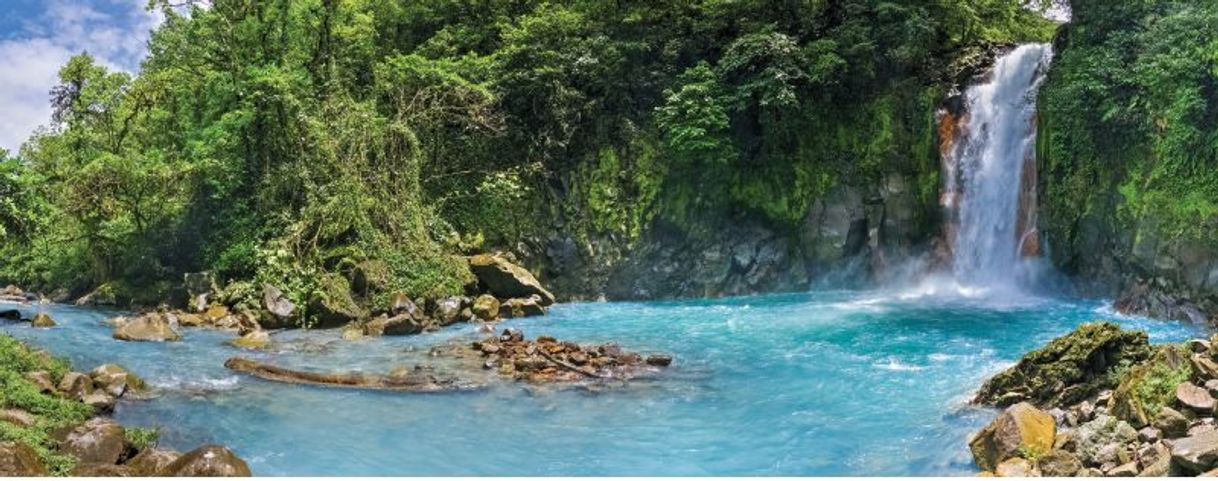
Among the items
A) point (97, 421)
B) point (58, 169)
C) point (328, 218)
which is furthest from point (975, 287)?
point (58, 169)

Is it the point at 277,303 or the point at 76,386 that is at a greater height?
the point at 277,303

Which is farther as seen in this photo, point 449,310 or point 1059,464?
point 449,310

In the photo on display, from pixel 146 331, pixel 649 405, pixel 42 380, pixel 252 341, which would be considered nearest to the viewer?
pixel 42 380

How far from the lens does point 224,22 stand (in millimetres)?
27156

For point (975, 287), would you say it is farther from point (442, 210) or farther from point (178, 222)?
point (178, 222)

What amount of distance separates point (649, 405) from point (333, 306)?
11.6m

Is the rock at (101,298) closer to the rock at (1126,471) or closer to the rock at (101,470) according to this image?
the rock at (101,470)

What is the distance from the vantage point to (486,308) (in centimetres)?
2227

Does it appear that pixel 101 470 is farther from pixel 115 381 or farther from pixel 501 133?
pixel 501 133

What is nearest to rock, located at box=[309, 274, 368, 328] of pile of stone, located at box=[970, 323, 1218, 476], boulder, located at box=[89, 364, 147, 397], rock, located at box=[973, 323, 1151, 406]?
boulder, located at box=[89, 364, 147, 397]

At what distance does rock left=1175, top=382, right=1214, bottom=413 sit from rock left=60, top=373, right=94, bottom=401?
1397 cm

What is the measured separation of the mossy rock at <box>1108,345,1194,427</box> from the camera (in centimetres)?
902

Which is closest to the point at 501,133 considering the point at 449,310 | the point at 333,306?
the point at 449,310

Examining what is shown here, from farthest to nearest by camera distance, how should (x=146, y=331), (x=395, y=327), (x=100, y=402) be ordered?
(x=395, y=327) < (x=146, y=331) < (x=100, y=402)
